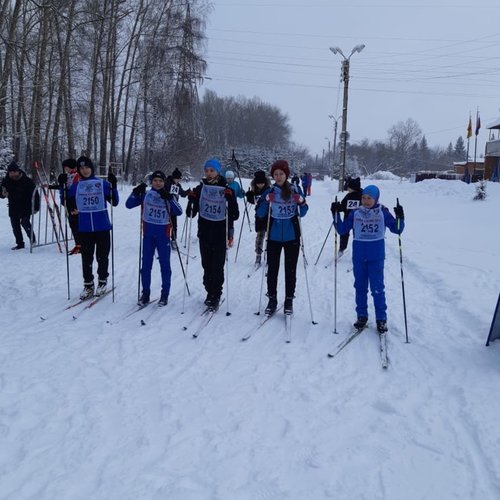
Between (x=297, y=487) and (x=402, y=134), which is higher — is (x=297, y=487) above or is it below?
below

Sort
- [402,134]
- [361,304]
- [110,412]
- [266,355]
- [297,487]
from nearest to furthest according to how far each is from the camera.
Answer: [297,487] → [110,412] → [266,355] → [361,304] → [402,134]

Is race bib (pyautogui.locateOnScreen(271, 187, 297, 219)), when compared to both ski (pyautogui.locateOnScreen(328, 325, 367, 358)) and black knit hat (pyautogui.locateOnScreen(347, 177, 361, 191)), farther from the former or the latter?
black knit hat (pyautogui.locateOnScreen(347, 177, 361, 191))

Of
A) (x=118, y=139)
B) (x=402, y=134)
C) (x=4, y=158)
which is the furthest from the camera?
(x=402, y=134)

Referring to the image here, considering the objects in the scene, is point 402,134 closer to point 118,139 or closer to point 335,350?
point 118,139

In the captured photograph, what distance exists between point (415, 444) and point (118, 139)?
98.6ft

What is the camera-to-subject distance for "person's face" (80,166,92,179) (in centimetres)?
619

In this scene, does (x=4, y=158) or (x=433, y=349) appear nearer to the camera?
(x=433, y=349)

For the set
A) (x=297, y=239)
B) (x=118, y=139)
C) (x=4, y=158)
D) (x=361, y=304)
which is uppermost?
(x=118, y=139)

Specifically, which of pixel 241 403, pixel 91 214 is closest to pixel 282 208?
pixel 91 214

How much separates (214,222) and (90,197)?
1.87 m

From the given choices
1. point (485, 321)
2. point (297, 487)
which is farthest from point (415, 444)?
point (485, 321)

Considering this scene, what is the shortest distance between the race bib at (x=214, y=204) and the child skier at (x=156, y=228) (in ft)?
1.62

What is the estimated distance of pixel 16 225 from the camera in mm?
9367

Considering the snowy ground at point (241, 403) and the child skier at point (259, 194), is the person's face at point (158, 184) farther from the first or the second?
the snowy ground at point (241, 403)
